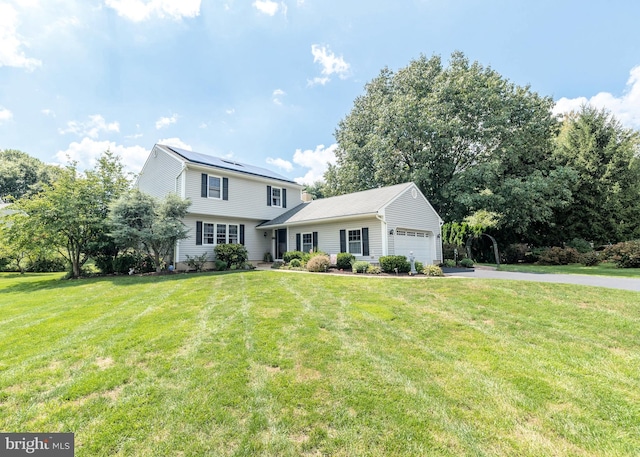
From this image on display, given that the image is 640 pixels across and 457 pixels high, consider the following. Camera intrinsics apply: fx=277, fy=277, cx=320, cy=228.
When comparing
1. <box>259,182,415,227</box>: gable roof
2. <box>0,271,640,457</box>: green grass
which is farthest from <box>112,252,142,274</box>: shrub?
<box>0,271,640,457</box>: green grass

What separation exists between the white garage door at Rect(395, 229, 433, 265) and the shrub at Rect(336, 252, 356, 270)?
231 centimetres

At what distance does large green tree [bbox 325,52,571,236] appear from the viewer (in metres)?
18.1

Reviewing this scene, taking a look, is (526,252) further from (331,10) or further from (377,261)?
(331,10)

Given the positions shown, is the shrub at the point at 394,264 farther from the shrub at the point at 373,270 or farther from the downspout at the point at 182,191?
the downspout at the point at 182,191

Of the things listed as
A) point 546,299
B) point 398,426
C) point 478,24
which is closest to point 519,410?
point 398,426

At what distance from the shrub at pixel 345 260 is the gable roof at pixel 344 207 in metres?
1.96

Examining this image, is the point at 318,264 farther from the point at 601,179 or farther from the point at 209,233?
the point at 601,179

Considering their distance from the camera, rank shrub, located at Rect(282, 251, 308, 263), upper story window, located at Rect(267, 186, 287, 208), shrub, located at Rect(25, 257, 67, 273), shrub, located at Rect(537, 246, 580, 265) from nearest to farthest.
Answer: shrub, located at Rect(282, 251, 308, 263)
shrub, located at Rect(25, 257, 67, 273)
shrub, located at Rect(537, 246, 580, 265)
upper story window, located at Rect(267, 186, 287, 208)

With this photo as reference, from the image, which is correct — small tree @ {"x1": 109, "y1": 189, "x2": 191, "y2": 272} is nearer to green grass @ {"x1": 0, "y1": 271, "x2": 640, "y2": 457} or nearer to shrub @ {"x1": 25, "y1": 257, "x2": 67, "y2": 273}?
green grass @ {"x1": 0, "y1": 271, "x2": 640, "y2": 457}

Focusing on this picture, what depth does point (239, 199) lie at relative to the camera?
1694cm

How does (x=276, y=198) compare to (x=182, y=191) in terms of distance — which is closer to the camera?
(x=182, y=191)

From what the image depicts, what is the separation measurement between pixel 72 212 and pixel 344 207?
41.3 ft

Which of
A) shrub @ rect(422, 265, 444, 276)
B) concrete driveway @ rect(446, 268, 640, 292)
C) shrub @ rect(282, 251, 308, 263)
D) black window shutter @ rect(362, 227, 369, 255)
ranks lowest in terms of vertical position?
concrete driveway @ rect(446, 268, 640, 292)

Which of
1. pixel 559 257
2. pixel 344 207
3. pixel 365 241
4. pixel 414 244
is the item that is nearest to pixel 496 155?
pixel 559 257
